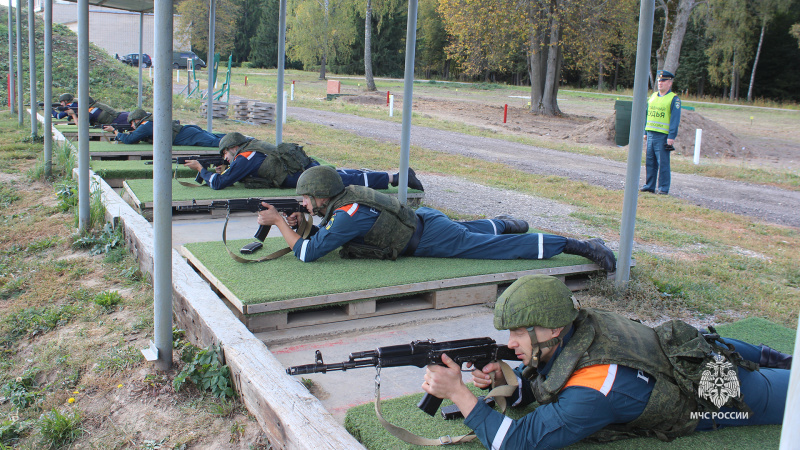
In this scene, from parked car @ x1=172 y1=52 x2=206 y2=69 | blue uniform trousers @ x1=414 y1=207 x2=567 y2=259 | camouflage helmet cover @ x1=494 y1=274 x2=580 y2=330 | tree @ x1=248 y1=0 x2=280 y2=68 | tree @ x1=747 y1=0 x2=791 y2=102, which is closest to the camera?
camouflage helmet cover @ x1=494 y1=274 x2=580 y2=330

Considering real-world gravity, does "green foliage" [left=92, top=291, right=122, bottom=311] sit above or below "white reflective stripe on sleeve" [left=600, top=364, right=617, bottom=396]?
below

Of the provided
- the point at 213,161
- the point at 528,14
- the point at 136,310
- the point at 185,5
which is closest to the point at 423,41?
the point at 185,5

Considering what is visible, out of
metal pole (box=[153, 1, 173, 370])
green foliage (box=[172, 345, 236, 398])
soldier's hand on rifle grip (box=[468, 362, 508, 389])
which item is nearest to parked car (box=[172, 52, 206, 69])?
metal pole (box=[153, 1, 173, 370])

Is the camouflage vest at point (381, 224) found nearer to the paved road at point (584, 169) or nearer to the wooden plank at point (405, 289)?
the wooden plank at point (405, 289)

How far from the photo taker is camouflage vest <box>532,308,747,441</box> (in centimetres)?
276

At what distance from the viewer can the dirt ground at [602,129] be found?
18094 millimetres

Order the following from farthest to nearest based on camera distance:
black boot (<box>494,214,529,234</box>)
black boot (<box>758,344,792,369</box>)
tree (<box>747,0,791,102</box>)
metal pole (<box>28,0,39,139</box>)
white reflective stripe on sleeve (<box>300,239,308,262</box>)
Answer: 1. tree (<box>747,0,791,102</box>)
2. metal pole (<box>28,0,39,139</box>)
3. black boot (<box>494,214,529,234</box>)
4. white reflective stripe on sleeve (<box>300,239,308,262</box>)
5. black boot (<box>758,344,792,369</box>)

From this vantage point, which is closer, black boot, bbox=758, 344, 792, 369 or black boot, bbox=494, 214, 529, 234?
black boot, bbox=758, 344, 792, 369

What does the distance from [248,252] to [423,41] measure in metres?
66.2

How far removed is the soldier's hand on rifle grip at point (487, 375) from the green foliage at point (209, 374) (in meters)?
1.52

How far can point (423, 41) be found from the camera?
2694 inches

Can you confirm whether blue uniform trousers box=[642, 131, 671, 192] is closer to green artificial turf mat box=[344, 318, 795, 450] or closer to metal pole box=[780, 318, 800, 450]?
green artificial turf mat box=[344, 318, 795, 450]

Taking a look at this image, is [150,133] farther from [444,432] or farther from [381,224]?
[444,432]

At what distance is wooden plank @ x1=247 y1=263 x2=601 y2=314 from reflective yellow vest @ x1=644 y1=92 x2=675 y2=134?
6.54 m
